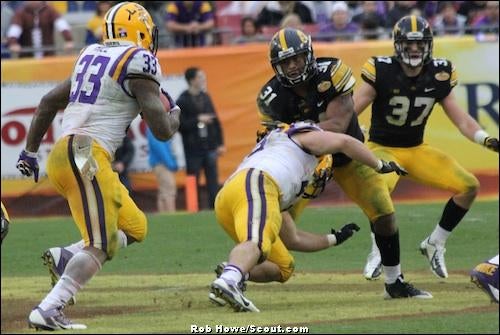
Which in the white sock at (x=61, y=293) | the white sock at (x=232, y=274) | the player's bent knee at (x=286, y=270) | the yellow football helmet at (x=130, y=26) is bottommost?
the player's bent knee at (x=286, y=270)

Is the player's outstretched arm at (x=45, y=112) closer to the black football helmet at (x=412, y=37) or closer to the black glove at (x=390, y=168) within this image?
the black glove at (x=390, y=168)

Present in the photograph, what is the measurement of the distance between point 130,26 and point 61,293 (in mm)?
1581

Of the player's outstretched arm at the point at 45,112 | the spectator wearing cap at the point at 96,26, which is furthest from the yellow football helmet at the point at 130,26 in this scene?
the spectator wearing cap at the point at 96,26

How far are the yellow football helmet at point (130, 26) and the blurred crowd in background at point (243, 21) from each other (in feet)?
30.4

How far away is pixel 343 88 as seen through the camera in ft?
30.4

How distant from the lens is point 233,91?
1780 centimetres

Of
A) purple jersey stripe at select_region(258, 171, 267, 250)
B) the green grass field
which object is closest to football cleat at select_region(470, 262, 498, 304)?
the green grass field

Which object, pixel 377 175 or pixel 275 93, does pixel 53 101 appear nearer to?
pixel 275 93

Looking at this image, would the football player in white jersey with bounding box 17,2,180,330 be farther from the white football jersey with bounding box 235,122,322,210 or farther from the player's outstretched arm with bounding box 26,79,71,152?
the white football jersey with bounding box 235,122,322,210

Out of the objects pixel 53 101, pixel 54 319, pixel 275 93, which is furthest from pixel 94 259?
pixel 275 93

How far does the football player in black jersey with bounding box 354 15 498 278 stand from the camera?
10227 mm

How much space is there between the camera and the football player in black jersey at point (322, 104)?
905 cm

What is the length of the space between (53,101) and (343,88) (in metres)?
1.97

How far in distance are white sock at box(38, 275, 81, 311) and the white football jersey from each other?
1.32 metres
